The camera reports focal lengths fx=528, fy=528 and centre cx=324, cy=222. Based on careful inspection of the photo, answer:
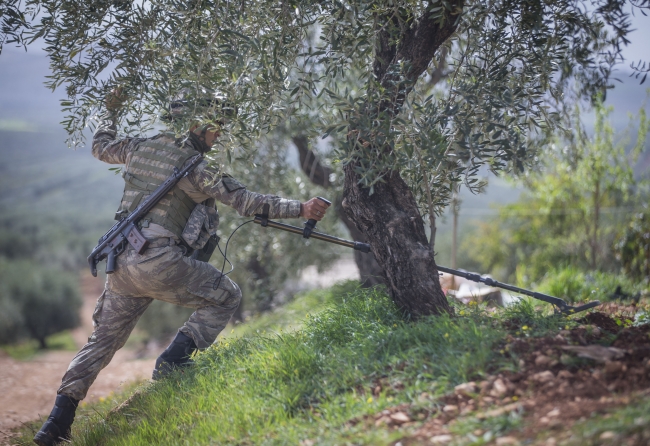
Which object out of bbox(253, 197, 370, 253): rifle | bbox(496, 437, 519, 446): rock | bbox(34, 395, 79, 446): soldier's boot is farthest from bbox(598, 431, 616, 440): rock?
bbox(34, 395, 79, 446): soldier's boot

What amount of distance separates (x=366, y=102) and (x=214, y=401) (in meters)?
2.09

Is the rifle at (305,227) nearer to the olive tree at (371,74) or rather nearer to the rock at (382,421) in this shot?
the olive tree at (371,74)

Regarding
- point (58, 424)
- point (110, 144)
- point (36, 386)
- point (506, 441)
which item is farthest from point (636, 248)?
point (36, 386)

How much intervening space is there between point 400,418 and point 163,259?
205cm

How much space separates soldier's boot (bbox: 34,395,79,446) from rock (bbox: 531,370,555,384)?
3.16 metres

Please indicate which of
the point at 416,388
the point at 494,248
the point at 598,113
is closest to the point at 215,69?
the point at 416,388

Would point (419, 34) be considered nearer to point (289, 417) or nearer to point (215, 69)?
point (215, 69)

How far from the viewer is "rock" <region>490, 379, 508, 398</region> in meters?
2.49

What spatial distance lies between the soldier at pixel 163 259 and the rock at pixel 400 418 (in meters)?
1.57

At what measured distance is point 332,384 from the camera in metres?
3.05

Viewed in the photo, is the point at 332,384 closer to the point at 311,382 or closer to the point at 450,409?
the point at 311,382

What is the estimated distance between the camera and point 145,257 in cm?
374

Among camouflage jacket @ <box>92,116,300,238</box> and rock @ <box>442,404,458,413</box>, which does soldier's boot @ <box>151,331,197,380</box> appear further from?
rock @ <box>442,404,458,413</box>

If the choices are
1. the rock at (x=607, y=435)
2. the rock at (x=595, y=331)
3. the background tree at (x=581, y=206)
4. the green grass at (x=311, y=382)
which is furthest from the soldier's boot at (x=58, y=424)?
the background tree at (x=581, y=206)
